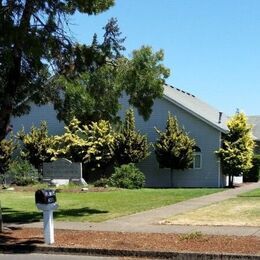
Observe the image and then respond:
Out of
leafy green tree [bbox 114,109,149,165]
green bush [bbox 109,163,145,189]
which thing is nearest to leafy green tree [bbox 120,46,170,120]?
green bush [bbox 109,163,145,189]

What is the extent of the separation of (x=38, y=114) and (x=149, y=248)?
94.8 feet

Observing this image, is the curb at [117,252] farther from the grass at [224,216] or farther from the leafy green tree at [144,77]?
the leafy green tree at [144,77]

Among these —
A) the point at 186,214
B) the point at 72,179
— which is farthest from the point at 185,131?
the point at 186,214

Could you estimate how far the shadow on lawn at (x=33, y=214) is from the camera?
15911mm

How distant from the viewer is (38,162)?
115 ft

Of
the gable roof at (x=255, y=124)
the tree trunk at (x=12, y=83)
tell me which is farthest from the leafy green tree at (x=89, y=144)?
the tree trunk at (x=12, y=83)

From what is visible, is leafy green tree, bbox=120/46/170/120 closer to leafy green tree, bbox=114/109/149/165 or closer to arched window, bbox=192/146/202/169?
leafy green tree, bbox=114/109/149/165

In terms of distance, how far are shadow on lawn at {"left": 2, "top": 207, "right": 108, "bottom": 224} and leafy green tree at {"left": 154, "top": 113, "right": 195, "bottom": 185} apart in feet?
46.0

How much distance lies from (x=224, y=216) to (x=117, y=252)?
232 inches

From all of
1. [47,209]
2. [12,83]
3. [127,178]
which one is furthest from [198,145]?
[47,209]

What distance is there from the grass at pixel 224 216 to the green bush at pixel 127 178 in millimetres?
10436

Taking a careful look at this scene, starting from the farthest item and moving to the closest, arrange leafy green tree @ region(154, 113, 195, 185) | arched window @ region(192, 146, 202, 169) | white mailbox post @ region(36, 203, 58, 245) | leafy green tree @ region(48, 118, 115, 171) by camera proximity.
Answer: arched window @ region(192, 146, 202, 169), leafy green tree @ region(48, 118, 115, 171), leafy green tree @ region(154, 113, 195, 185), white mailbox post @ region(36, 203, 58, 245)

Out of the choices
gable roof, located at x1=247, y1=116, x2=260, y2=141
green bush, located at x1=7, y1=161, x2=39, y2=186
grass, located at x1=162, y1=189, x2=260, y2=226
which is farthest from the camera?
gable roof, located at x1=247, y1=116, x2=260, y2=141

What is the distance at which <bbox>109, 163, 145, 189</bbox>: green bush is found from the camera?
29.5 metres
